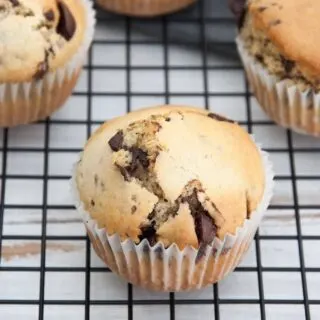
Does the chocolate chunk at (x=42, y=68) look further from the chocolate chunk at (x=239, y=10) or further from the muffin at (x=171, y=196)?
the chocolate chunk at (x=239, y=10)

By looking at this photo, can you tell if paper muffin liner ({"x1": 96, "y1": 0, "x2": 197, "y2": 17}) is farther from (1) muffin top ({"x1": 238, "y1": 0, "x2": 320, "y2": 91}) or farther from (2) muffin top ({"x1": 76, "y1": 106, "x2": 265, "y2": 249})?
(2) muffin top ({"x1": 76, "y1": 106, "x2": 265, "y2": 249})

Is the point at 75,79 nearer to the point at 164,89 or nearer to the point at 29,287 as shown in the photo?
the point at 164,89

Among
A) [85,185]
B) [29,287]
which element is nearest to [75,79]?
[85,185]

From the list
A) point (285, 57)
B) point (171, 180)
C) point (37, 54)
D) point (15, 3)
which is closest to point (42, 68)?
point (37, 54)

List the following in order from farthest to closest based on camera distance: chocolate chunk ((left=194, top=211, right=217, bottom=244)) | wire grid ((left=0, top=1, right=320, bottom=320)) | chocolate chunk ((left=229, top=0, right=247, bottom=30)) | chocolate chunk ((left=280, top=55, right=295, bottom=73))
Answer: chocolate chunk ((left=229, top=0, right=247, bottom=30)) → chocolate chunk ((left=280, top=55, right=295, bottom=73)) → wire grid ((left=0, top=1, right=320, bottom=320)) → chocolate chunk ((left=194, top=211, right=217, bottom=244))

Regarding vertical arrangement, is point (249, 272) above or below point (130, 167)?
below

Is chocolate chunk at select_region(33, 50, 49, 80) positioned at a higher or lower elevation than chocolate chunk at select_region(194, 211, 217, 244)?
higher

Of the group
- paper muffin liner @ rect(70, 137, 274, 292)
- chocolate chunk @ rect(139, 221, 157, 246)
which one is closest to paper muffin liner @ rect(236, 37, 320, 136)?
paper muffin liner @ rect(70, 137, 274, 292)

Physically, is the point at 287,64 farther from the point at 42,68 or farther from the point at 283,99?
the point at 42,68

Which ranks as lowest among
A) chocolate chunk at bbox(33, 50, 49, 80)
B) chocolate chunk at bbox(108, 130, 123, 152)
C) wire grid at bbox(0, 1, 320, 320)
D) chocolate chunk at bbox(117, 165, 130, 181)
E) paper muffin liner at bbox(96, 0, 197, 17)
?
wire grid at bbox(0, 1, 320, 320)
